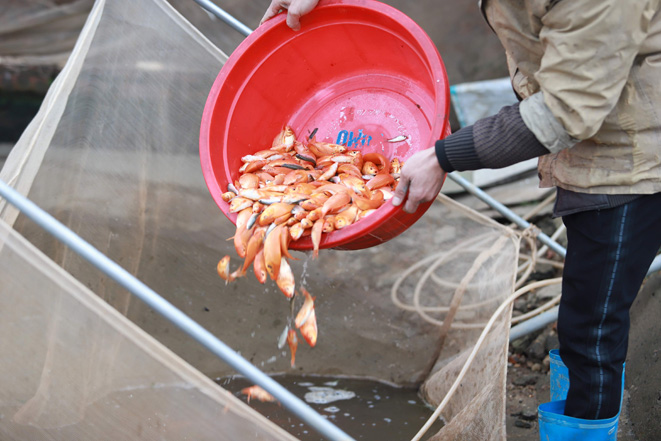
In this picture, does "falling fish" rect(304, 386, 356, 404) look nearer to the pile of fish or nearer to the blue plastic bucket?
the pile of fish

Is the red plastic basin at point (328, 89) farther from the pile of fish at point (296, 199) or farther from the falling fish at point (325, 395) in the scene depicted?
Answer: the falling fish at point (325, 395)

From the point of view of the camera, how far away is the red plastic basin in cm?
191

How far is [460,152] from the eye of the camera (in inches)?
53.7

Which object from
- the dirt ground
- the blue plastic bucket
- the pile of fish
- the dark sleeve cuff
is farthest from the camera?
the dirt ground

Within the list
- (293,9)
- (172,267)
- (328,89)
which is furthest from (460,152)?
(172,267)

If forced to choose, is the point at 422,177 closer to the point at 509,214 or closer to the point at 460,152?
the point at 460,152

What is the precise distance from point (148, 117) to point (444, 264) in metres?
1.28

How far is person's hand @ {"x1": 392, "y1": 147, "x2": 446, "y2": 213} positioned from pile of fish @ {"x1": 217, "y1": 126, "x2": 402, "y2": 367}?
21 centimetres

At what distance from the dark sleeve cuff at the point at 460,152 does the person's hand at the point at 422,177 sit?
1.4 inches

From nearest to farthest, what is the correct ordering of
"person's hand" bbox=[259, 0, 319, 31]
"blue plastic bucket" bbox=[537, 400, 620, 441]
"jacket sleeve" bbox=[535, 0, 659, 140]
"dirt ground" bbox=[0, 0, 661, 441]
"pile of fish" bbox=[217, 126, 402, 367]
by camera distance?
"jacket sleeve" bbox=[535, 0, 659, 140]
"blue plastic bucket" bbox=[537, 400, 620, 441]
"pile of fish" bbox=[217, 126, 402, 367]
"person's hand" bbox=[259, 0, 319, 31]
"dirt ground" bbox=[0, 0, 661, 441]

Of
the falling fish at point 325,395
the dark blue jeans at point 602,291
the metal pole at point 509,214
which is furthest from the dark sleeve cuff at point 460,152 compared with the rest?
the falling fish at point 325,395

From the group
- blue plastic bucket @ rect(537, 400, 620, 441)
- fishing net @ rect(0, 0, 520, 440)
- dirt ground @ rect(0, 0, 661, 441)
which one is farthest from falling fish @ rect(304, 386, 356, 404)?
blue plastic bucket @ rect(537, 400, 620, 441)

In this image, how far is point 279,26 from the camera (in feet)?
6.56

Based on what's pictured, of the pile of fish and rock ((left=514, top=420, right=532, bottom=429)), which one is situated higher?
the pile of fish
